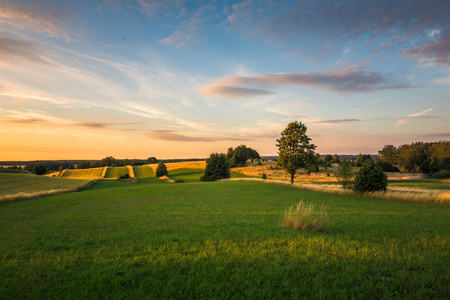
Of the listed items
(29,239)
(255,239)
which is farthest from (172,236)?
(29,239)

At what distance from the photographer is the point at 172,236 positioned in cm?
886

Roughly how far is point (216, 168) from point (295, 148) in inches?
1119

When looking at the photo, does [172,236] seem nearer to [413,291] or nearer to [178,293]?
[178,293]

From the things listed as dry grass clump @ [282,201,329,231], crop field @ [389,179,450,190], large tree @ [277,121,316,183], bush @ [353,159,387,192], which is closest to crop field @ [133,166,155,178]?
large tree @ [277,121,316,183]

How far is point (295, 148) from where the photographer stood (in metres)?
37.0

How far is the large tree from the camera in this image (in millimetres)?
36531

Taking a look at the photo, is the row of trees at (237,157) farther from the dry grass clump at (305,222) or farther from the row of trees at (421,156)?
the dry grass clump at (305,222)

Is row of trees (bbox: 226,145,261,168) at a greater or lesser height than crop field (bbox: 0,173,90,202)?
greater

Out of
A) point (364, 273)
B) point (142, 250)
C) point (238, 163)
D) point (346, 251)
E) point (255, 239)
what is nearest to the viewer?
point (364, 273)

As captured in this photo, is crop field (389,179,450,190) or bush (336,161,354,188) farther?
crop field (389,179,450,190)

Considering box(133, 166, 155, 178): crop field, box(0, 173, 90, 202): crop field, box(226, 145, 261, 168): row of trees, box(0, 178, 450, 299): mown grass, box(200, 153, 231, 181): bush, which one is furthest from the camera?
box(226, 145, 261, 168): row of trees

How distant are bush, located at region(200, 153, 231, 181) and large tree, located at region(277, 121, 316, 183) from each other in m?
26.0

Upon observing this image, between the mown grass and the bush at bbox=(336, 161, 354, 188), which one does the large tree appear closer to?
the bush at bbox=(336, 161, 354, 188)

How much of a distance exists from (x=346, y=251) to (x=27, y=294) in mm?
7872
